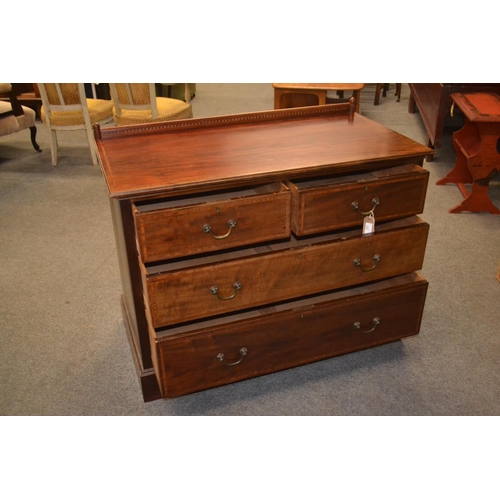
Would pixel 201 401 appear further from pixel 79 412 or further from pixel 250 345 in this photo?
pixel 79 412

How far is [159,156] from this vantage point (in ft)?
5.82

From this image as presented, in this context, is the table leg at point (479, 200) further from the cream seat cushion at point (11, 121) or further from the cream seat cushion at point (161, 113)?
the cream seat cushion at point (11, 121)

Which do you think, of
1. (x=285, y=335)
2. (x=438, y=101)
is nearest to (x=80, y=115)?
(x=438, y=101)

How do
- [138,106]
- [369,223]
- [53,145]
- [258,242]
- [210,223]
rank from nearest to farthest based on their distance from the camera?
[210,223], [258,242], [369,223], [138,106], [53,145]

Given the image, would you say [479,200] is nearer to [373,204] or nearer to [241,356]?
[373,204]

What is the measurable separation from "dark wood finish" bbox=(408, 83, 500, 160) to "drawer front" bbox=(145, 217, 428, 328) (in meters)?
2.16

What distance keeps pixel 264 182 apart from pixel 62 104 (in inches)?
114

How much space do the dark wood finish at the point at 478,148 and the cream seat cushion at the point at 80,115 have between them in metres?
2.58

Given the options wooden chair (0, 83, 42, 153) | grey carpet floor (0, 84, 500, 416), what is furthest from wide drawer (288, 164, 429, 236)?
wooden chair (0, 83, 42, 153)

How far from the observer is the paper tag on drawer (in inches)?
70.9

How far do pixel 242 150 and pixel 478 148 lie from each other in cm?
196

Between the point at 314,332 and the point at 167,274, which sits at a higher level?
the point at 167,274

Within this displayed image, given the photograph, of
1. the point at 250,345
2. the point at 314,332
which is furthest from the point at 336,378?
the point at 250,345

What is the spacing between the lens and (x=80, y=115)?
4141 millimetres
